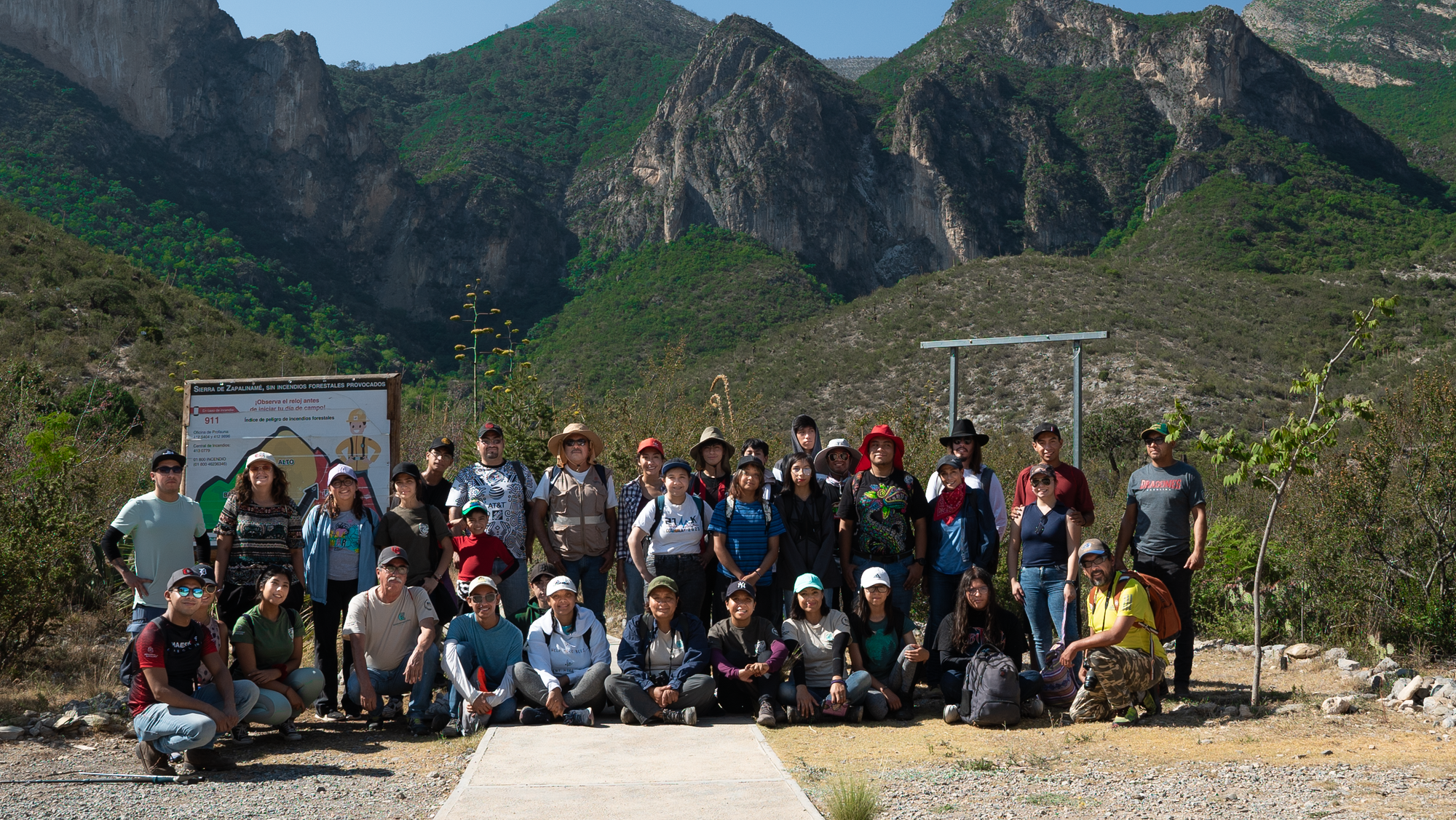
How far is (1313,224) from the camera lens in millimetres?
53906

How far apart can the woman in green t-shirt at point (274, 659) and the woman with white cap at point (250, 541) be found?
12cm

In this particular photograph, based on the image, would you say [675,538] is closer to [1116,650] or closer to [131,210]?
[1116,650]

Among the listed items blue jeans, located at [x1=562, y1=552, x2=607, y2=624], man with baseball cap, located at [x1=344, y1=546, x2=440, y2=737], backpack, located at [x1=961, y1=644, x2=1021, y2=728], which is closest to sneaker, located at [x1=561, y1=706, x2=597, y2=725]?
man with baseball cap, located at [x1=344, y1=546, x2=440, y2=737]

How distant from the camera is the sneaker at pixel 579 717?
5.74 meters

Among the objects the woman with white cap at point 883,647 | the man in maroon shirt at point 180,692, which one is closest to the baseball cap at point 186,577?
the man in maroon shirt at point 180,692

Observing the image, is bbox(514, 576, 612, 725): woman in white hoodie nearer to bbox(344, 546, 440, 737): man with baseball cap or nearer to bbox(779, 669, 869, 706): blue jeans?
bbox(344, 546, 440, 737): man with baseball cap

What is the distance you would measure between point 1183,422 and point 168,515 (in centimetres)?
607

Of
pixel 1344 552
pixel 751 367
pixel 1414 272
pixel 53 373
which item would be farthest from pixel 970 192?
pixel 1344 552

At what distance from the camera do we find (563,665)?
6.02 m

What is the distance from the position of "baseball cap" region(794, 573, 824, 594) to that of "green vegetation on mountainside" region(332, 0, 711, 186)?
75498 millimetres

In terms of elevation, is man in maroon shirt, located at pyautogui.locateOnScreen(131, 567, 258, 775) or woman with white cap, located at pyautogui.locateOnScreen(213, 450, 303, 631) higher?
woman with white cap, located at pyautogui.locateOnScreen(213, 450, 303, 631)

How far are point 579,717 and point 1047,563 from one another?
9.92 ft

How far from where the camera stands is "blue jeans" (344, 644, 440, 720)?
583cm

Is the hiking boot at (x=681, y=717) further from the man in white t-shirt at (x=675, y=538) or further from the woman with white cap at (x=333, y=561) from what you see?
the woman with white cap at (x=333, y=561)
